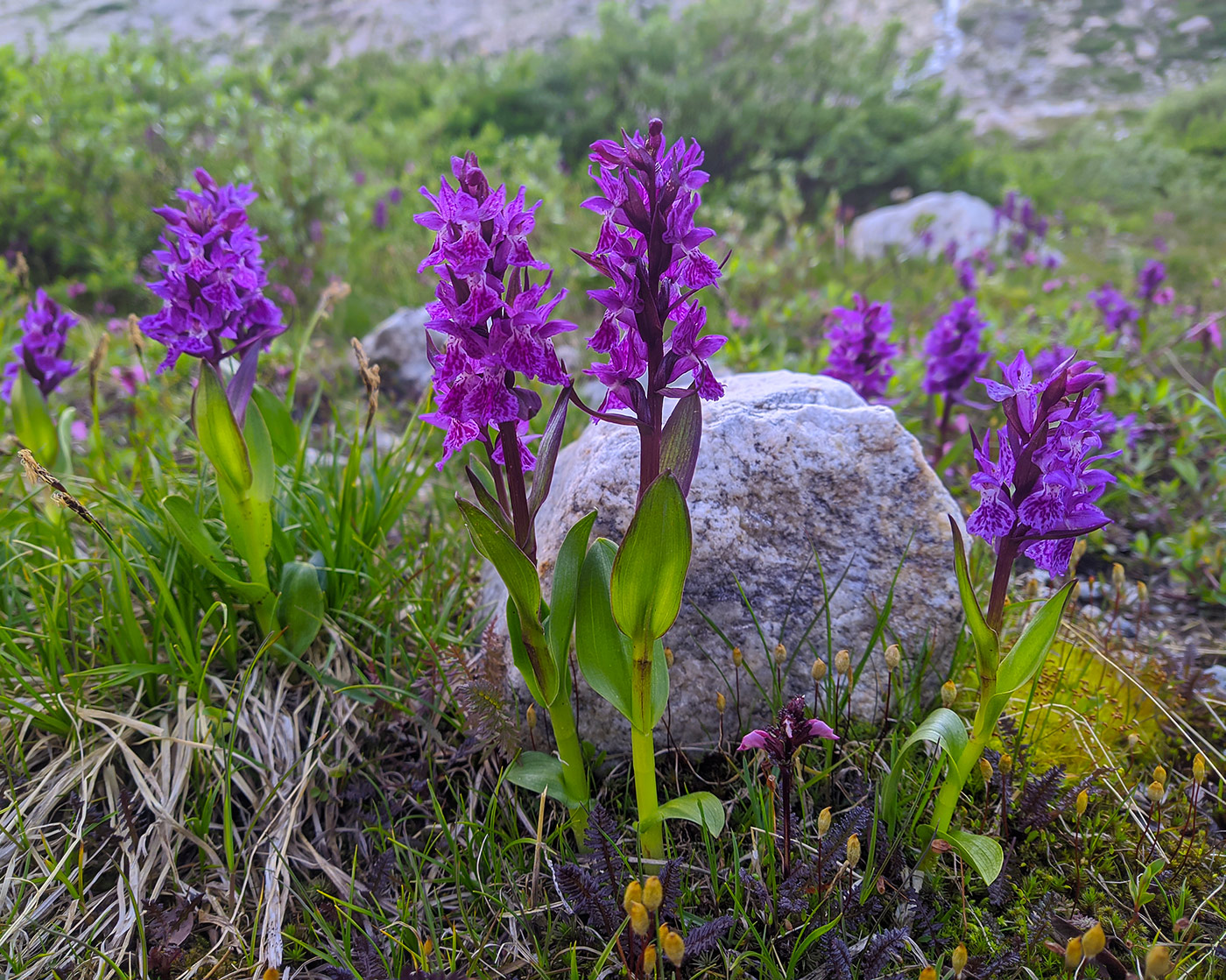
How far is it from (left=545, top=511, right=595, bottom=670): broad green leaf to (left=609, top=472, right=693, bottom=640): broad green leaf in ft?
0.57

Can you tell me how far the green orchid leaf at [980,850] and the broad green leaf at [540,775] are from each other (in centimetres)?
85

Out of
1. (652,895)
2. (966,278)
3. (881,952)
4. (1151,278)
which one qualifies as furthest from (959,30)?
(652,895)

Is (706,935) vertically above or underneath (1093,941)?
underneath

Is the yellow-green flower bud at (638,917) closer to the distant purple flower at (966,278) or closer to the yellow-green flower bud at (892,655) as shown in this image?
the yellow-green flower bud at (892,655)

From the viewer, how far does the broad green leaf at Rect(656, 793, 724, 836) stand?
1.59 meters

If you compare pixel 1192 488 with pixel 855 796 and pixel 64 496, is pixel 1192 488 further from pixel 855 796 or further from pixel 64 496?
pixel 64 496

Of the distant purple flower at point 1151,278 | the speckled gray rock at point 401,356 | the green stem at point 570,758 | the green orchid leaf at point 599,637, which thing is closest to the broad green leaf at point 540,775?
the green stem at point 570,758

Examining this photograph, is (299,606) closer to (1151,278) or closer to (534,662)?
(534,662)

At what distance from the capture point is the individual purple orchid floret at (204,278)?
205cm

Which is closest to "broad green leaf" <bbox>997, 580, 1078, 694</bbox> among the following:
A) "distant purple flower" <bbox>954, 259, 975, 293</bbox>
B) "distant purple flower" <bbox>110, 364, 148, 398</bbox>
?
"distant purple flower" <bbox>110, 364, 148, 398</bbox>

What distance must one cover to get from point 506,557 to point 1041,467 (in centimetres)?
111

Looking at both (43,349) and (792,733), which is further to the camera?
(43,349)

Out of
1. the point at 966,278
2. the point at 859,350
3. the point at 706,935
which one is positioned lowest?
the point at 966,278

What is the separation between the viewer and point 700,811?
5.33 ft
